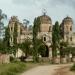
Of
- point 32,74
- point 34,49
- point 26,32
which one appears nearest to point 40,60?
point 34,49

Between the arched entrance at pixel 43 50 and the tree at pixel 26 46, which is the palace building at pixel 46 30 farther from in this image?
the tree at pixel 26 46

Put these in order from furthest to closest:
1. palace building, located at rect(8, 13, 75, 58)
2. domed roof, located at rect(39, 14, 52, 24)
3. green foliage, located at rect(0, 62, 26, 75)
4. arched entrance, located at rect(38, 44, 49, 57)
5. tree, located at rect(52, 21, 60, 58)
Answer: domed roof, located at rect(39, 14, 52, 24)
palace building, located at rect(8, 13, 75, 58)
arched entrance, located at rect(38, 44, 49, 57)
tree, located at rect(52, 21, 60, 58)
green foliage, located at rect(0, 62, 26, 75)

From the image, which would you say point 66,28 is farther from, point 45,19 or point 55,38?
point 55,38

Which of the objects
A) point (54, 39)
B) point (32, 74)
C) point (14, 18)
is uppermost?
point (14, 18)

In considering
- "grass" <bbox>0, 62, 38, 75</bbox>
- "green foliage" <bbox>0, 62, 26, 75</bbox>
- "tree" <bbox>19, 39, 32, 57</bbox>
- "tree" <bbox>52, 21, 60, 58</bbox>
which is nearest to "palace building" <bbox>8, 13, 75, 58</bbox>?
"tree" <bbox>19, 39, 32, 57</bbox>

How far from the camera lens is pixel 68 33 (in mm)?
88438

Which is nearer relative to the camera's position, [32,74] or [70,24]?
[32,74]

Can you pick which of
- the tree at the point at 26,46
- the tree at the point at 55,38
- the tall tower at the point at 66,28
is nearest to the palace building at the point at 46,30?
the tall tower at the point at 66,28

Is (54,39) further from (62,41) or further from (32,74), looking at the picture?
(32,74)

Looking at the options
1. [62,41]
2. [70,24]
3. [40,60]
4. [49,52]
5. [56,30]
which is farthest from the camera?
[70,24]

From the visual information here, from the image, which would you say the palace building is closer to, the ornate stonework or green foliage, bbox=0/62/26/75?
the ornate stonework

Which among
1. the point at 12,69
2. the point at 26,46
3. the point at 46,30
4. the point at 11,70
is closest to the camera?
the point at 11,70

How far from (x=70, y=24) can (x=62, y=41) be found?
8157mm

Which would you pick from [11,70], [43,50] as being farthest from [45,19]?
[11,70]
